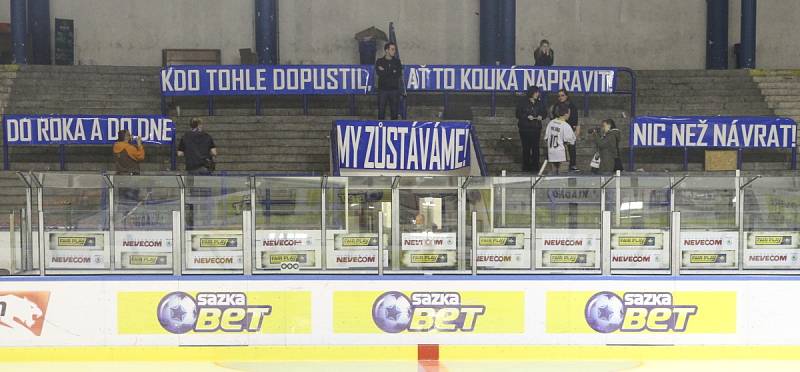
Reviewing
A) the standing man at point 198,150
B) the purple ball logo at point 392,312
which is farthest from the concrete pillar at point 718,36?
the purple ball logo at point 392,312

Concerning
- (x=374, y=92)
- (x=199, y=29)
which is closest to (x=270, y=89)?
(x=374, y=92)

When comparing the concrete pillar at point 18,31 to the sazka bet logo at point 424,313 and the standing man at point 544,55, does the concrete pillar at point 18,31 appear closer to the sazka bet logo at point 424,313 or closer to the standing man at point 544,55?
the standing man at point 544,55

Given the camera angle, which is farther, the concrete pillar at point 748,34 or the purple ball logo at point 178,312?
the concrete pillar at point 748,34

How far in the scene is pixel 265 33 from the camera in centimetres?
2464

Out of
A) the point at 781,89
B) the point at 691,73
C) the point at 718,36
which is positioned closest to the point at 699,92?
the point at 691,73

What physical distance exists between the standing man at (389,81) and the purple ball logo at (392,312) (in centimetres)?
806

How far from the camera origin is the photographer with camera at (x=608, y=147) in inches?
623

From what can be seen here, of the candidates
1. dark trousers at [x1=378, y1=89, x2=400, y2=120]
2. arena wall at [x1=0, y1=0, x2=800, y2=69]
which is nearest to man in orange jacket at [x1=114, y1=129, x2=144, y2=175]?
dark trousers at [x1=378, y1=89, x2=400, y2=120]

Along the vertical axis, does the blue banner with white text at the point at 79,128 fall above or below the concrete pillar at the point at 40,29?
below

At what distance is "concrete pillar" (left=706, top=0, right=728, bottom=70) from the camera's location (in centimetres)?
2530

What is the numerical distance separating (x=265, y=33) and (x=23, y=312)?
15.7m

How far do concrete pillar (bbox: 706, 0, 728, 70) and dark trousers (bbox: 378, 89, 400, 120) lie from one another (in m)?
Answer: 10.9

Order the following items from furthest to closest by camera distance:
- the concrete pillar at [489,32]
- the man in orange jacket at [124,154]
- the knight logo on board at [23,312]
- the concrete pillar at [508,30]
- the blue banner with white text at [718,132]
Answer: the concrete pillar at [489,32] → the concrete pillar at [508,30] → the blue banner with white text at [718,132] → the man in orange jacket at [124,154] → the knight logo on board at [23,312]

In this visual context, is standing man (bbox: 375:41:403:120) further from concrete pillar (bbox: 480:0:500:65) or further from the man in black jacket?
concrete pillar (bbox: 480:0:500:65)
